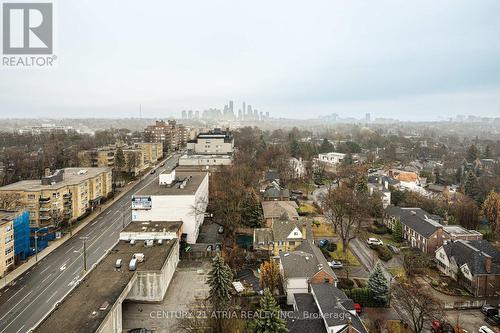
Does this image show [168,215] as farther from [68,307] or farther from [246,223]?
[68,307]

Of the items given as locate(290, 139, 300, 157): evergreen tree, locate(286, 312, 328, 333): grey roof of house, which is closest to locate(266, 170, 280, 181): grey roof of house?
locate(290, 139, 300, 157): evergreen tree

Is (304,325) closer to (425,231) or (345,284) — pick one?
(345,284)

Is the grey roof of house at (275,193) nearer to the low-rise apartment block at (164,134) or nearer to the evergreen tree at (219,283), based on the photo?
the evergreen tree at (219,283)

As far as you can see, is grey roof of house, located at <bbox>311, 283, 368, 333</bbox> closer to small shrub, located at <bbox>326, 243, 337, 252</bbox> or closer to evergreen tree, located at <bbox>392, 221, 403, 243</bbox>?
small shrub, located at <bbox>326, 243, 337, 252</bbox>

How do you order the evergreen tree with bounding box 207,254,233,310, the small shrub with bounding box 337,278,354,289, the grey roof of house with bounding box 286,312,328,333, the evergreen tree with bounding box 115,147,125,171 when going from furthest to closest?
1. the evergreen tree with bounding box 115,147,125,171
2. the small shrub with bounding box 337,278,354,289
3. the evergreen tree with bounding box 207,254,233,310
4. the grey roof of house with bounding box 286,312,328,333

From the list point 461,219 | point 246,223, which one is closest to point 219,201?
point 246,223

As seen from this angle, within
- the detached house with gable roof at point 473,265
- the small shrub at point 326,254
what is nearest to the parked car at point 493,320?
the detached house with gable roof at point 473,265
